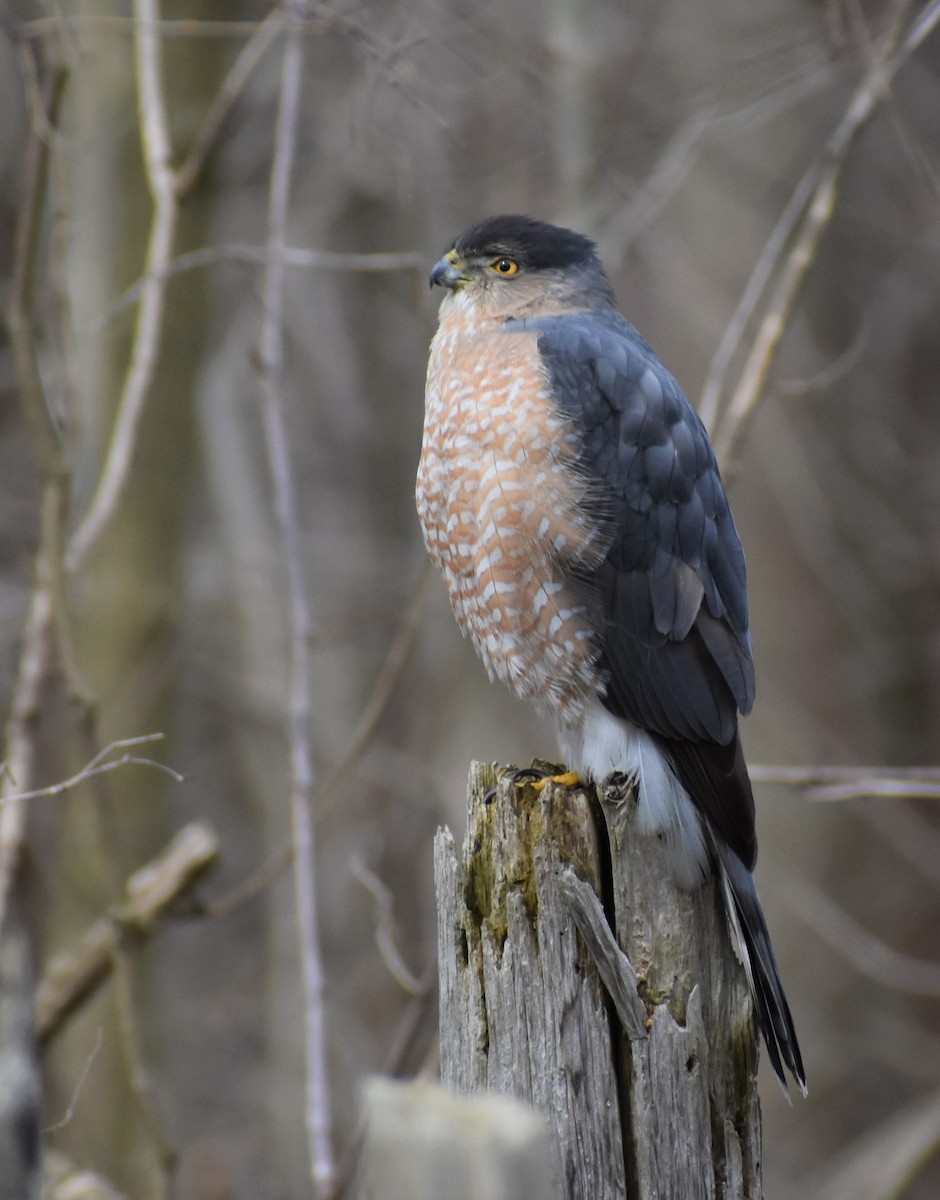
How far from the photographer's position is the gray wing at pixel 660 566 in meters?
3.15

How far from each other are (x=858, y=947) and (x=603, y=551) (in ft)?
10.6

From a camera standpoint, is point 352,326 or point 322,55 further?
point 352,326

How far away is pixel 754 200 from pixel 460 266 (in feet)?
14.9

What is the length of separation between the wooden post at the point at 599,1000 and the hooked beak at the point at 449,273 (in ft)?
5.78

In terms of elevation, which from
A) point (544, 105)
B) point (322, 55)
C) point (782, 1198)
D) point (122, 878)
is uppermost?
point (322, 55)

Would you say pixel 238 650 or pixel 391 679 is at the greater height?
pixel 238 650

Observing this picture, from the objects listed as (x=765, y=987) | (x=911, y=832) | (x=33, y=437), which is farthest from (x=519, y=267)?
(x=911, y=832)

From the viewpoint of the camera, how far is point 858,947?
5.69m

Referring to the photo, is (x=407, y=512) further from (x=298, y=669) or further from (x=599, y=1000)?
(x=599, y=1000)

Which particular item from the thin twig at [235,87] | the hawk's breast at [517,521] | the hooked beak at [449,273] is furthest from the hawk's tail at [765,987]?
the thin twig at [235,87]

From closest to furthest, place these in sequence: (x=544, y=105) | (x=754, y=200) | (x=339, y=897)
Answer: (x=544, y=105) < (x=754, y=200) < (x=339, y=897)

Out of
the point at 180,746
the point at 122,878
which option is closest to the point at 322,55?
the point at 180,746

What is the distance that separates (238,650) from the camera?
8117 millimetres

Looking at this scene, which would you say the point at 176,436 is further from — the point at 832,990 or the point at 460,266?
the point at 832,990
